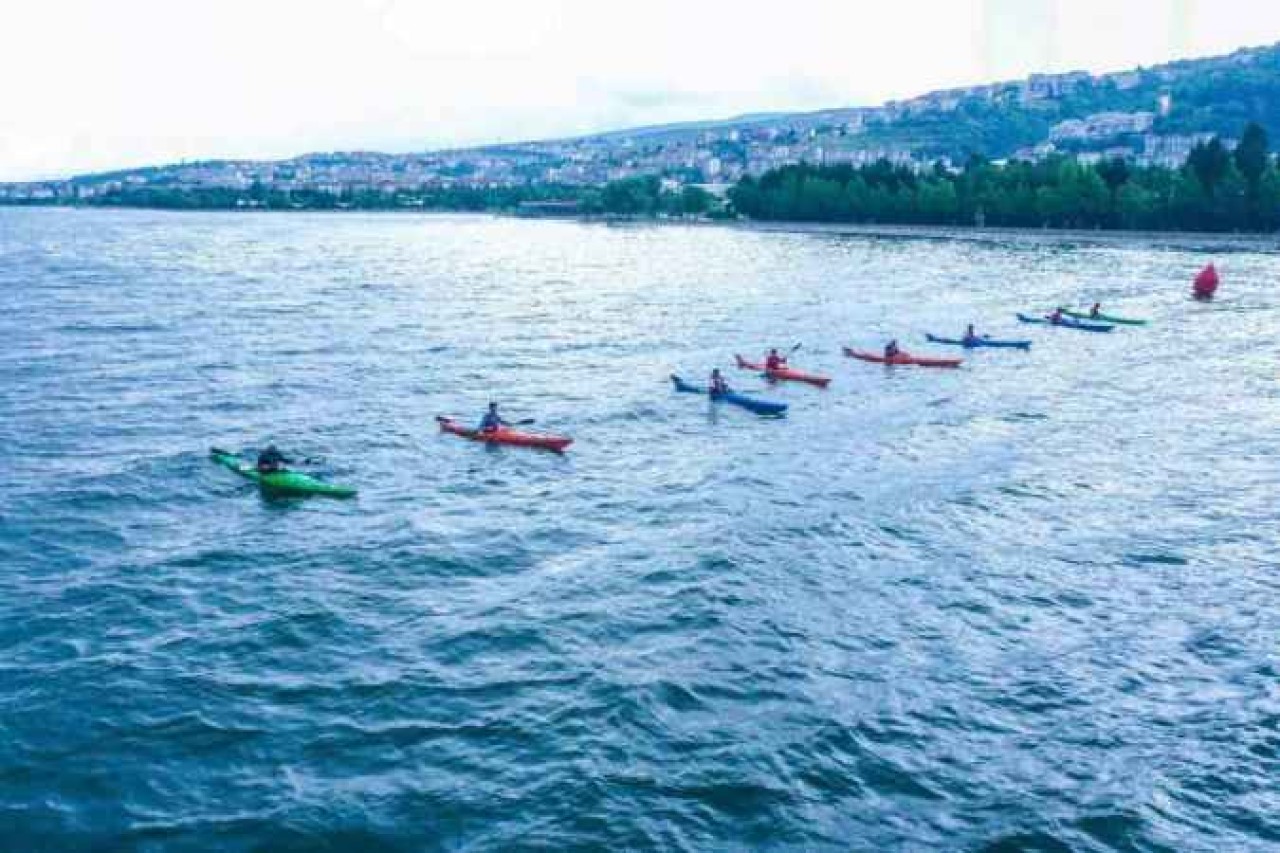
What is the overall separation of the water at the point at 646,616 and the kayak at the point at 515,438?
0.74 m

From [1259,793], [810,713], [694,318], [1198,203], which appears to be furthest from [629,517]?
[1198,203]

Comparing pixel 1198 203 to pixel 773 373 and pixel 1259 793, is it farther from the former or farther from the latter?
pixel 1259 793

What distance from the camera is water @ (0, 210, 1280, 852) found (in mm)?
22969

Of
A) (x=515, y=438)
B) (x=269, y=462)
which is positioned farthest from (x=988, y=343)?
(x=269, y=462)

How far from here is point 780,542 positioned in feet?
126

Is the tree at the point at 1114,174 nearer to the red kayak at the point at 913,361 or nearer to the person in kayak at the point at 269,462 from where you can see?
the red kayak at the point at 913,361

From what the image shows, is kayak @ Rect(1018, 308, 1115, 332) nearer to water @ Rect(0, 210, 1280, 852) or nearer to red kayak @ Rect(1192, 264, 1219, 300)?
water @ Rect(0, 210, 1280, 852)

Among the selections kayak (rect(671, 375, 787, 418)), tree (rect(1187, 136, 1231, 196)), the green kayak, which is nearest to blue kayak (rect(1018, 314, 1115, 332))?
the green kayak

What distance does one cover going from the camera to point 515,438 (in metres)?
51.6

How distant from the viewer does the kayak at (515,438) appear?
167ft

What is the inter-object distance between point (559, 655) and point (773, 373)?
1630 inches

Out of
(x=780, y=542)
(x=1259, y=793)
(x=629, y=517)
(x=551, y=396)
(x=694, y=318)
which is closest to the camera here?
(x=1259, y=793)

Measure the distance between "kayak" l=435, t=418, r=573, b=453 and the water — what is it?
0.74m

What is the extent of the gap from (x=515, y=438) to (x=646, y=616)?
A: 2111 centimetres
